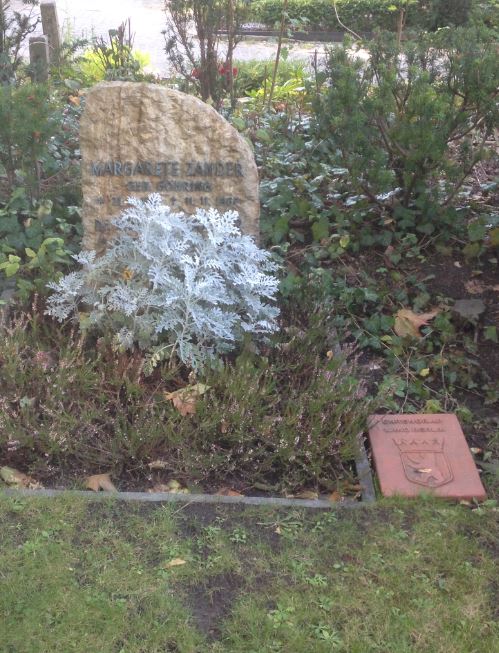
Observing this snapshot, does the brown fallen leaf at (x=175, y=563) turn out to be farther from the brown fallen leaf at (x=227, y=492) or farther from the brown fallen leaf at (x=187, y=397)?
the brown fallen leaf at (x=187, y=397)

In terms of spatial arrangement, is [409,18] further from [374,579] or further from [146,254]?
[374,579]

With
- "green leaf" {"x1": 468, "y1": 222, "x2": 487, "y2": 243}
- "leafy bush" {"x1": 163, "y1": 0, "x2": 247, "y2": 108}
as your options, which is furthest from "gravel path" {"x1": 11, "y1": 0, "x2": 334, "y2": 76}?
"green leaf" {"x1": 468, "y1": 222, "x2": 487, "y2": 243}

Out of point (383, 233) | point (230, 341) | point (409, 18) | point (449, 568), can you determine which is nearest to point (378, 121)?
point (383, 233)

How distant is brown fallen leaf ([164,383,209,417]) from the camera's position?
3.41 m

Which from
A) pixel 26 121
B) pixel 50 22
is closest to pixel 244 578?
pixel 26 121

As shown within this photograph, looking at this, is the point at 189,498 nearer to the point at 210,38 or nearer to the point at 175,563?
the point at 175,563

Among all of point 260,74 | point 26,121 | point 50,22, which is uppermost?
point 50,22

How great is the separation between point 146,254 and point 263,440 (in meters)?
1.09

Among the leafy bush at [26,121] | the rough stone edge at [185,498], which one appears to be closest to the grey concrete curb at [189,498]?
the rough stone edge at [185,498]

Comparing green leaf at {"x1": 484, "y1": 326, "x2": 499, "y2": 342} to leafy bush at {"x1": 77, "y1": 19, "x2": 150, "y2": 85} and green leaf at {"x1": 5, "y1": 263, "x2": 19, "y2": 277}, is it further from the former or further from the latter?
leafy bush at {"x1": 77, "y1": 19, "x2": 150, "y2": 85}

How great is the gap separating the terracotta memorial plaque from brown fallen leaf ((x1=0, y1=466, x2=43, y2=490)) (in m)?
1.48

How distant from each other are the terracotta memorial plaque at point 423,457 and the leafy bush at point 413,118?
1.62 m

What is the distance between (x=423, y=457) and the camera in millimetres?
3348

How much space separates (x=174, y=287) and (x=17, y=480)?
1.13m
